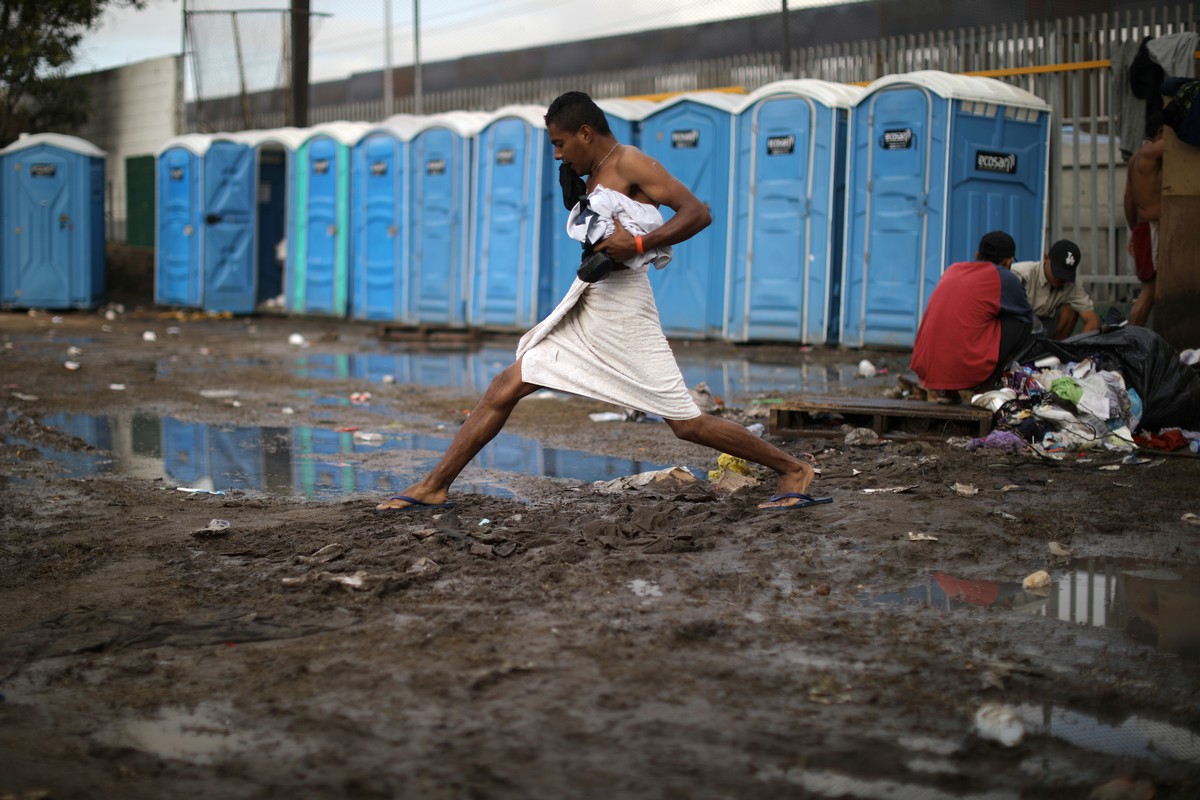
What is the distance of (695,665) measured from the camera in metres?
2.98

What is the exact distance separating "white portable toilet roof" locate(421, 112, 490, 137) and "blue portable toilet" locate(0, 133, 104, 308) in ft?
21.4

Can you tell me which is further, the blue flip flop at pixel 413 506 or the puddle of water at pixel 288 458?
the puddle of water at pixel 288 458

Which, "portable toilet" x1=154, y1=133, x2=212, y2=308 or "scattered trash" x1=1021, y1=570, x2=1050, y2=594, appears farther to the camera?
"portable toilet" x1=154, y1=133, x2=212, y2=308

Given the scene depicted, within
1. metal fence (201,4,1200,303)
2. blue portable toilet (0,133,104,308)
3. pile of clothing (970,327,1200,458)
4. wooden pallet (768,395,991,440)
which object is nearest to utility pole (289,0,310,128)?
Result: blue portable toilet (0,133,104,308)

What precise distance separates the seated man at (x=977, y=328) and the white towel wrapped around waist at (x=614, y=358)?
2853mm

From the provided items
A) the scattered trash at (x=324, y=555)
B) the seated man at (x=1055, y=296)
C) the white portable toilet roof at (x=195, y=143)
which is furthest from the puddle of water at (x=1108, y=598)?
the white portable toilet roof at (x=195, y=143)

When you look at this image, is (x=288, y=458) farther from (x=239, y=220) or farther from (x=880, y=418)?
(x=239, y=220)

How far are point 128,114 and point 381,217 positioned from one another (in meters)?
10.9

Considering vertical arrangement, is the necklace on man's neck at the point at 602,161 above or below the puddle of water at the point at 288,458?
above

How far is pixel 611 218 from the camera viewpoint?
4.38 metres

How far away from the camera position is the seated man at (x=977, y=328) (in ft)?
22.0

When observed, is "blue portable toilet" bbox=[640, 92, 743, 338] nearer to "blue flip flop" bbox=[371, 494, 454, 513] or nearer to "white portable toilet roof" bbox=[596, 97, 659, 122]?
"white portable toilet roof" bbox=[596, 97, 659, 122]

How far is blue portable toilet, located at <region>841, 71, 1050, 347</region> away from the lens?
10828 millimetres

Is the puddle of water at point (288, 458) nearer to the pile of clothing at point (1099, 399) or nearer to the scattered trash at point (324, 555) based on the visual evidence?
the scattered trash at point (324, 555)
